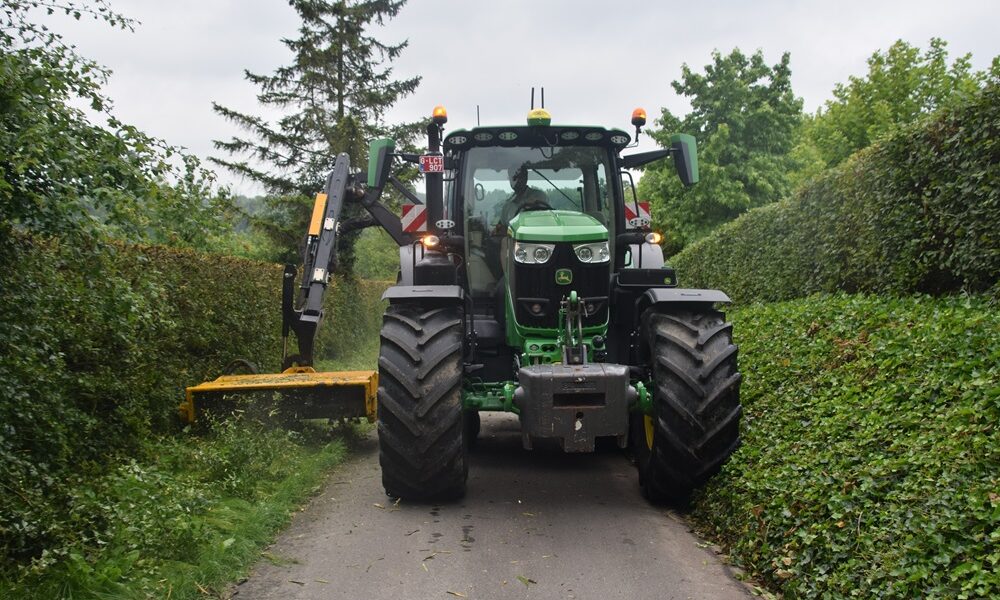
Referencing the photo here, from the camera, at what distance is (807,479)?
4645mm

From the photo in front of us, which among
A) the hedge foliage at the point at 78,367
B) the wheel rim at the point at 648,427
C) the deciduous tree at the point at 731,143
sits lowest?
the wheel rim at the point at 648,427

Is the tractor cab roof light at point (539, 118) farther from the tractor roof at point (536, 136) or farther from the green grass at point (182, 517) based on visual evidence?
the green grass at point (182, 517)

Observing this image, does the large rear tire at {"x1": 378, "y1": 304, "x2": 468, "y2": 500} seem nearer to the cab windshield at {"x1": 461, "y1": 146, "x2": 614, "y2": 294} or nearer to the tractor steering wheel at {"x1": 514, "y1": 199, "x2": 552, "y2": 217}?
the cab windshield at {"x1": 461, "y1": 146, "x2": 614, "y2": 294}

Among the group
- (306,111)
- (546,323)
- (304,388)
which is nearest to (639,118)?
(546,323)

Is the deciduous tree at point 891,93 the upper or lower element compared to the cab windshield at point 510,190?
upper

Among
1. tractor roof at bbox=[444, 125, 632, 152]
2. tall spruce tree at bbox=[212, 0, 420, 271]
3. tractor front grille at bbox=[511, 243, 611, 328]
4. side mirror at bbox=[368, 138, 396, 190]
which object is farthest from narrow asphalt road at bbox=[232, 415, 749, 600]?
tall spruce tree at bbox=[212, 0, 420, 271]

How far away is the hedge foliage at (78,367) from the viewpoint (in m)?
4.19

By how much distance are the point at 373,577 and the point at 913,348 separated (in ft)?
12.0

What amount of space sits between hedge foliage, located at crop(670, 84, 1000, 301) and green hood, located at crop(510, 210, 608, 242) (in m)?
2.70

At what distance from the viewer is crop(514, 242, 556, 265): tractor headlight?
18.7ft

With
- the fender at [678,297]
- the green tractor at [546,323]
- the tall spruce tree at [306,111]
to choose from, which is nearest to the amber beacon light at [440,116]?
the green tractor at [546,323]

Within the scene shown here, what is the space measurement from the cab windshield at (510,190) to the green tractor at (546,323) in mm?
12

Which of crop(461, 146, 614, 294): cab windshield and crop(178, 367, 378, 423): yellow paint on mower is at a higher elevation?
crop(461, 146, 614, 294): cab windshield

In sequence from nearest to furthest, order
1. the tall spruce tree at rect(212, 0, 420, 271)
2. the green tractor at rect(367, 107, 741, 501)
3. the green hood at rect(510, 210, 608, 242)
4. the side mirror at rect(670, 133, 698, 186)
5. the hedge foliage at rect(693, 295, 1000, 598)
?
the hedge foliage at rect(693, 295, 1000, 598), the green tractor at rect(367, 107, 741, 501), the green hood at rect(510, 210, 608, 242), the side mirror at rect(670, 133, 698, 186), the tall spruce tree at rect(212, 0, 420, 271)
